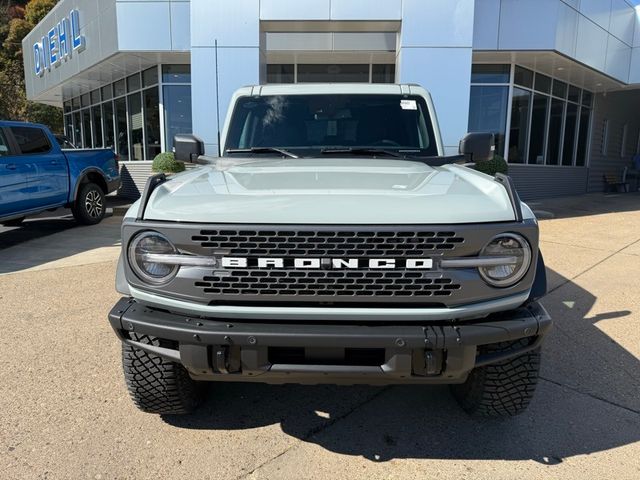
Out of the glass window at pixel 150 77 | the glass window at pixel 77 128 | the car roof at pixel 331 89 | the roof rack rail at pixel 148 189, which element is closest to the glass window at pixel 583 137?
the glass window at pixel 150 77

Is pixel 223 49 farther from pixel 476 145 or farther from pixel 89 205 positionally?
pixel 476 145

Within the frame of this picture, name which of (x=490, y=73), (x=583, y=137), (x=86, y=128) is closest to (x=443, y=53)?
(x=490, y=73)

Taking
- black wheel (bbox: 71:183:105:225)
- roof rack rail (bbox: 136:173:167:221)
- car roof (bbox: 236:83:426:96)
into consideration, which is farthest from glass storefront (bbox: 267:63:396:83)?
roof rack rail (bbox: 136:173:167:221)

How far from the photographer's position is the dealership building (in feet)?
32.2

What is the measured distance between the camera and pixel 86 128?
19.8 meters

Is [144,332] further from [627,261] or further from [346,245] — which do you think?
[627,261]

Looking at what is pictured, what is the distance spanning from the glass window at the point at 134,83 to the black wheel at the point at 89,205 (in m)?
6.19

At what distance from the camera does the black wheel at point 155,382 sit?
8.06ft

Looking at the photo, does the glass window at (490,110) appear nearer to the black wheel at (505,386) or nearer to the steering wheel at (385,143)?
the steering wheel at (385,143)

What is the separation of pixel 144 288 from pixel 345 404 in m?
1.44

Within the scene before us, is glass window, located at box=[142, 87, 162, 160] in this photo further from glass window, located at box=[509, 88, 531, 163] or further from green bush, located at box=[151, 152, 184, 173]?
glass window, located at box=[509, 88, 531, 163]

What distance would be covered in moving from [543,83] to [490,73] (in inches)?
103

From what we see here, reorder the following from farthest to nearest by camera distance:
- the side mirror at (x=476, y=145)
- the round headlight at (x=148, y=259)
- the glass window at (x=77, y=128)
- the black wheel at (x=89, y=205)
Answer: the glass window at (x=77, y=128)
the black wheel at (x=89, y=205)
the side mirror at (x=476, y=145)
the round headlight at (x=148, y=259)

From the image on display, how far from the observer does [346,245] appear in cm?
206
